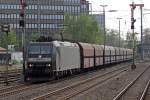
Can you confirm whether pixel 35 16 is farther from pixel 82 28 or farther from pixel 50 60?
pixel 50 60

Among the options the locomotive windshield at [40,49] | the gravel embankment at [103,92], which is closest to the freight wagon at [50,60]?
the locomotive windshield at [40,49]

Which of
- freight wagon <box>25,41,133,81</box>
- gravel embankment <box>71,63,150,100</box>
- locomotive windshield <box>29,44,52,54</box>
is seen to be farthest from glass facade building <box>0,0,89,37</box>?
gravel embankment <box>71,63,150,100</box>

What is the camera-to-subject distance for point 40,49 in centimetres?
3319

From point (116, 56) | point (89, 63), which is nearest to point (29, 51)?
point (89, 63)

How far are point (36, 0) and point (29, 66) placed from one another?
105706mm

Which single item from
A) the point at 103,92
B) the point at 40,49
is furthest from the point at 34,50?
the point at 103,92

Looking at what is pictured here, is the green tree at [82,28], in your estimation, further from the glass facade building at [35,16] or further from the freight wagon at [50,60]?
the freight wagon at [50,60]

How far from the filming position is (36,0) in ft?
448

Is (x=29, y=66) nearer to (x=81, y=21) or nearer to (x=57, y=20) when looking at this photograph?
(x=81, y=21)

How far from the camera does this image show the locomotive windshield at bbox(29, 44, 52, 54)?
33062 mm

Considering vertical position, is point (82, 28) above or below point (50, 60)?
above

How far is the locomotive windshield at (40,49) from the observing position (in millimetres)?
33062

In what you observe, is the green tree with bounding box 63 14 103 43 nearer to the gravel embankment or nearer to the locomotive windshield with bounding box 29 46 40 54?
the locomotive windshield with bounding box 29 46 40 54

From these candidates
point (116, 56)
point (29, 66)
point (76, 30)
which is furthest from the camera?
Result: point (76, 30)
